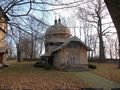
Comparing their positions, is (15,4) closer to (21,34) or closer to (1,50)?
(21,34)

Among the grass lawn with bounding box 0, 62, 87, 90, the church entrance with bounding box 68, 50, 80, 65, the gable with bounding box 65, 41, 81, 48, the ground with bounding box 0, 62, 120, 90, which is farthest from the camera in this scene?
the gable with bounding box 65, 41, 81, 48

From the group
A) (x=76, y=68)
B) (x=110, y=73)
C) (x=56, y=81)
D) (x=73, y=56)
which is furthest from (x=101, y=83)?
(x=73, y=56)

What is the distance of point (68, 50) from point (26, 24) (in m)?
27.9

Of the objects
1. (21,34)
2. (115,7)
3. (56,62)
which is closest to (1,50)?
(56,62)

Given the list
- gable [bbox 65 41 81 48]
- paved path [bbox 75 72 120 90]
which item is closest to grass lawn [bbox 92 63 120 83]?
paved path [bbox 75 72 120 90]

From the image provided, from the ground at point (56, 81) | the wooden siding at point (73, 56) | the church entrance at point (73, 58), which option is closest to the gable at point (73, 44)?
the wooden siding at point (73, 56)

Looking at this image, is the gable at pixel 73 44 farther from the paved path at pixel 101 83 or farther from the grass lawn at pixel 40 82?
the paved path at pixel 101 83

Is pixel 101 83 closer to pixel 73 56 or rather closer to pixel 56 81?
pixel 56 81

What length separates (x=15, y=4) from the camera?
32.6ft

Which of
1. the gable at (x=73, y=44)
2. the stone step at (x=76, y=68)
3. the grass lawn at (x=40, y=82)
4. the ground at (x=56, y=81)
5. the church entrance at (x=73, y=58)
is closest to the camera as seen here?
the grass lawn at (x=40, y=82)

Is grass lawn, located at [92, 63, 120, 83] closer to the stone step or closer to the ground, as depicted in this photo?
the ground

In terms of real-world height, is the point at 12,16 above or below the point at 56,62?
above

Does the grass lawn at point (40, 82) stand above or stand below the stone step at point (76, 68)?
below

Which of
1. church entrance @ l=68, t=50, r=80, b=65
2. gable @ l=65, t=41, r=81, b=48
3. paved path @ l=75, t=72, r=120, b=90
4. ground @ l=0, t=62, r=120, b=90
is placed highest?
Result: gable @ l=65, t=41, r=81, b=48
